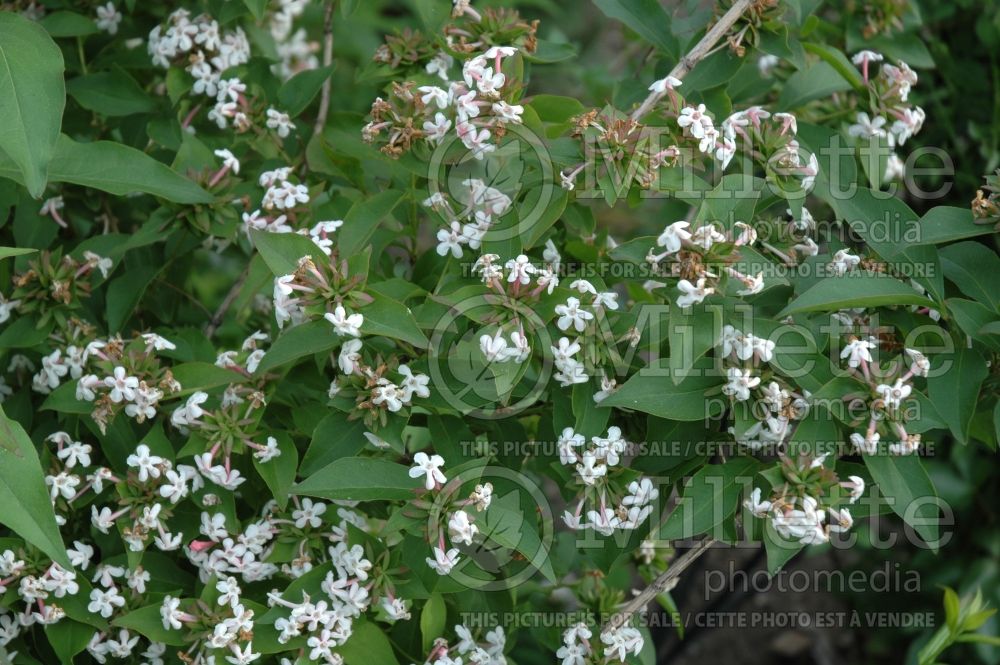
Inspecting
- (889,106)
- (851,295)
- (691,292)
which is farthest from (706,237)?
(889,106)

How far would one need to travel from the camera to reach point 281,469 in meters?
1.62

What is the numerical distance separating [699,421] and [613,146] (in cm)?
46

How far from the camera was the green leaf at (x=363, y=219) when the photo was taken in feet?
5.30

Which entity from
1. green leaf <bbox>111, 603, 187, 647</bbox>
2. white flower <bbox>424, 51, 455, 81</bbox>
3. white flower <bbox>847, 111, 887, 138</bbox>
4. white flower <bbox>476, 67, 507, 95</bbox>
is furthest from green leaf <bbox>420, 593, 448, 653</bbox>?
white flower <bbox>847, 111, 887, 138</bbox>

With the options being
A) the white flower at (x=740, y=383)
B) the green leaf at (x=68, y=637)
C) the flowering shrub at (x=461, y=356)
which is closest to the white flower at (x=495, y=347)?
the flowering shrub at (x=461, y=356)

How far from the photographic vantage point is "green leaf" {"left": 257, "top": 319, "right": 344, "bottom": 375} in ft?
4.84

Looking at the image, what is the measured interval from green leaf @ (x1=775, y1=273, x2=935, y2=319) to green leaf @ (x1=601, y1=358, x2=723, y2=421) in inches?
6.7

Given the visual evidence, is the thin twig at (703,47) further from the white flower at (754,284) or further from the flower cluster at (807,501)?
the flower cluster at (807,501)

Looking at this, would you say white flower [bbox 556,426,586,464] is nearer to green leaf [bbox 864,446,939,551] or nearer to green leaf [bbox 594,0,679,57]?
green leaf [bbox 864,446,939,551]

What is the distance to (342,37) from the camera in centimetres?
396

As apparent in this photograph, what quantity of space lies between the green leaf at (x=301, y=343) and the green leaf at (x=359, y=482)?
16 centimetres

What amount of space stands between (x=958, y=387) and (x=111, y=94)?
5.20 ft

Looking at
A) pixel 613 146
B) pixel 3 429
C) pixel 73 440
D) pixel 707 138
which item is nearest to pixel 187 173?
pixel 73 440

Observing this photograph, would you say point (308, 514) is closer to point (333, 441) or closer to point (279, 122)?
point (333, 441)
